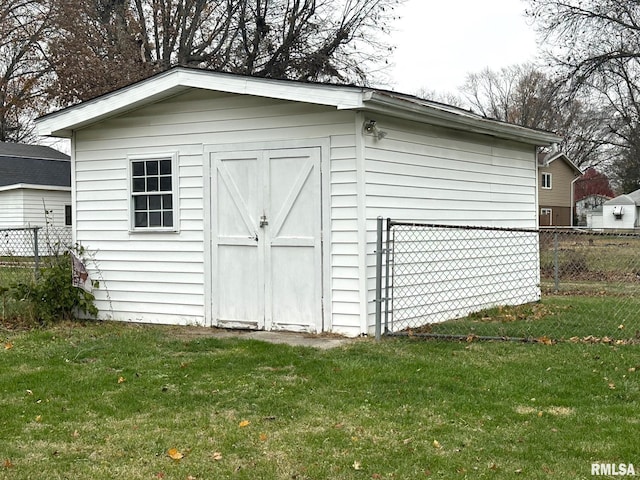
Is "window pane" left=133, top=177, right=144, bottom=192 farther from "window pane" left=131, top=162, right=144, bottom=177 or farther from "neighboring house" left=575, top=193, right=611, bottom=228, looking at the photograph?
"neighboring house" left=575, top=193, right=611, bottom=228

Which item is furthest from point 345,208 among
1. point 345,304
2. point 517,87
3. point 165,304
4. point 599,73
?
point 517,87

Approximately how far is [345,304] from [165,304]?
2.53 metres

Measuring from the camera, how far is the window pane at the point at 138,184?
30.2 feet

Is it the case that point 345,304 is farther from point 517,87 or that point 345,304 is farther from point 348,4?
point 517,87

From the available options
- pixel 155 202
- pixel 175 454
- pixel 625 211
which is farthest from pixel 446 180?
pixel 625 211

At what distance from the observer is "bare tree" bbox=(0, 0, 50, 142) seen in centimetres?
2748

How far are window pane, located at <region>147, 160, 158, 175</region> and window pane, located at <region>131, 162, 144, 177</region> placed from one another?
0.11 meters

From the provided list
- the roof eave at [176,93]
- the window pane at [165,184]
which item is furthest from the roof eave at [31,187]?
the window pane at [165,184]

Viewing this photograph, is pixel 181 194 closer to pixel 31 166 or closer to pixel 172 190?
pixel 172 190

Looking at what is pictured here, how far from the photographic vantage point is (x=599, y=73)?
23.7 meters

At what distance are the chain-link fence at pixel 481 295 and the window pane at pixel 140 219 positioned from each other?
10.2 feet

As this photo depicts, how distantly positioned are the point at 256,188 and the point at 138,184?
1.81 m

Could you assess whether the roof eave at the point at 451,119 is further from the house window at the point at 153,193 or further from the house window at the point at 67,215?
the house window at the point at 67,215

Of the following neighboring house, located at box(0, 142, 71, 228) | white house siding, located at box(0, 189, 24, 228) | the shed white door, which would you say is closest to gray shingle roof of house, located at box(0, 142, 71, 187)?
Result: neighboring house, located at box(0, 142, 71, 228)
